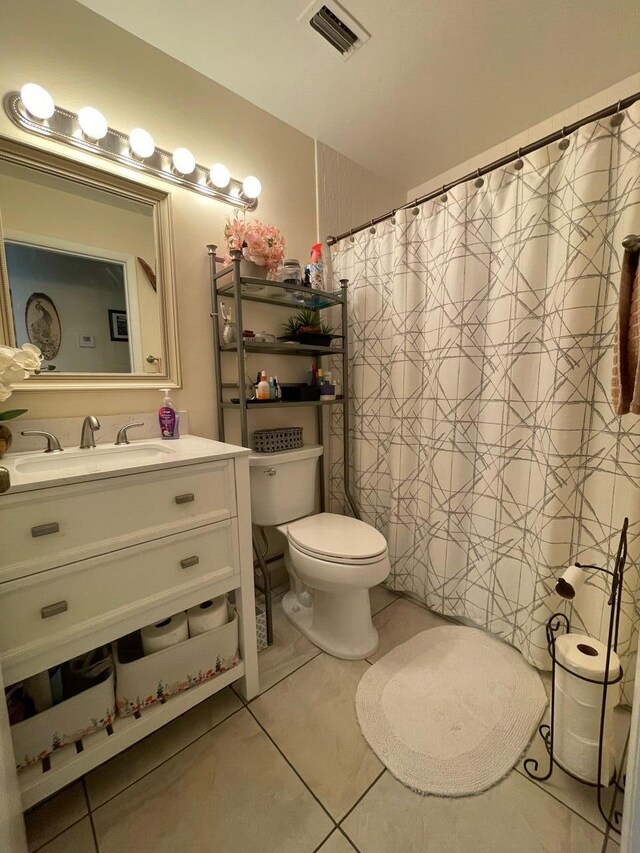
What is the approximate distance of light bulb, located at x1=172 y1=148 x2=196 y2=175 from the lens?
129 cm

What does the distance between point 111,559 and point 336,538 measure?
78 cm

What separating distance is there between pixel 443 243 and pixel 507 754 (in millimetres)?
1771

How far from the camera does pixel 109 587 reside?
2.77ft

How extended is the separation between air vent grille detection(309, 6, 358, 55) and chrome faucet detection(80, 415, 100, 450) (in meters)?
1.58

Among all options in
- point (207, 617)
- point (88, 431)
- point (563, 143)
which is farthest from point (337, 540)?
point (563, 143)

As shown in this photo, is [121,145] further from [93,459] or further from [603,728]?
[603,728]

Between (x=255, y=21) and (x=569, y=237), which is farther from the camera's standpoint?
(x=255, y=21)

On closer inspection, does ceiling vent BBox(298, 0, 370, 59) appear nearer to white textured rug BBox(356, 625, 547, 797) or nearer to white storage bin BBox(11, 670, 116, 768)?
white storage bin BBox(11, 670, 116, 768)

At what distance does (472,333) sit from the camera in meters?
1.34

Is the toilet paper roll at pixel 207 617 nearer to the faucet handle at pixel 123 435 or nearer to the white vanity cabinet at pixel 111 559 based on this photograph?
the white vanity cabinet at pixel 111 559

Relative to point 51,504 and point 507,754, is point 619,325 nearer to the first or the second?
point 507,754

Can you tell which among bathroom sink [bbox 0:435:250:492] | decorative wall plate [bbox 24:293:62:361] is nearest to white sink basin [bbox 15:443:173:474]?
bathroom sink [bbox 0:435:250:492]

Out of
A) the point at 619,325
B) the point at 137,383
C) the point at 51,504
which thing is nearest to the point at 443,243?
the point at 619,325

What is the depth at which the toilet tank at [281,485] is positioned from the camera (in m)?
1.47
